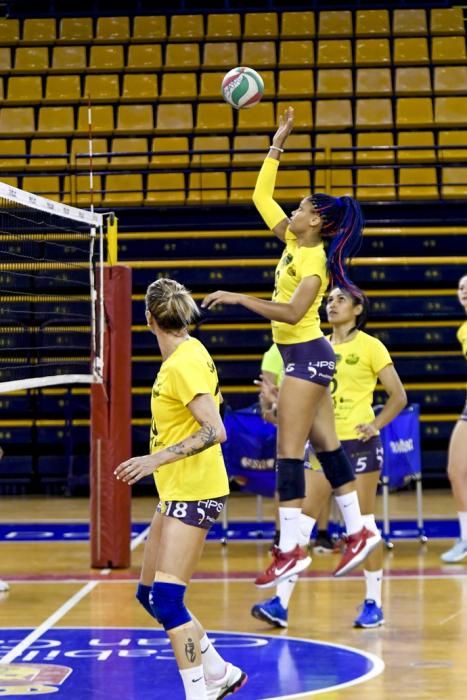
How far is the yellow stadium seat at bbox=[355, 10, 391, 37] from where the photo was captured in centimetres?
1662

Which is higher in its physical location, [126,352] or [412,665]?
[126,352]

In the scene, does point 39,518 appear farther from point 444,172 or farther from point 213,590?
point 444,172

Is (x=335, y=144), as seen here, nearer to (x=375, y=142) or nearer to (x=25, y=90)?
(x=375, y=142)

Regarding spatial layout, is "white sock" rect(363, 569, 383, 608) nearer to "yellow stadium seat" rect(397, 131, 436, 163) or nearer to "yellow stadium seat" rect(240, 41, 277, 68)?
"yellow stadium seat" rect(397, 131, 436, 163)

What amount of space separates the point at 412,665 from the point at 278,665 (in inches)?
24.1

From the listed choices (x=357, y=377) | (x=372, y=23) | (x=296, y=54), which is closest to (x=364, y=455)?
(x=357, y=377)

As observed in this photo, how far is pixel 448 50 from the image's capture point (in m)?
16.5

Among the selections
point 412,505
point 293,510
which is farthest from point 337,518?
point 293,510

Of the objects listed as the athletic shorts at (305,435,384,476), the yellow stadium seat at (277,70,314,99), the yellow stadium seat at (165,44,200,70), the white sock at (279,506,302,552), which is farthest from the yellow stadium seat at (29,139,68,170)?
the white sock at (279,506,302,552)

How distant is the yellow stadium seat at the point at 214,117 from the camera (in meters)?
15.5

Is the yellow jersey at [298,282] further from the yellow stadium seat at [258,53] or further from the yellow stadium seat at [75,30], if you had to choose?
the yellow stadium seat at [75,30]

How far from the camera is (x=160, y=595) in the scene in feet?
15.6

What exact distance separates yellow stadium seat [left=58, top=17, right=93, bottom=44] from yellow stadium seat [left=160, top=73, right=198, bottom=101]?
1.34 m

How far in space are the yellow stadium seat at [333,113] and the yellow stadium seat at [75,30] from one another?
3.24 metres
